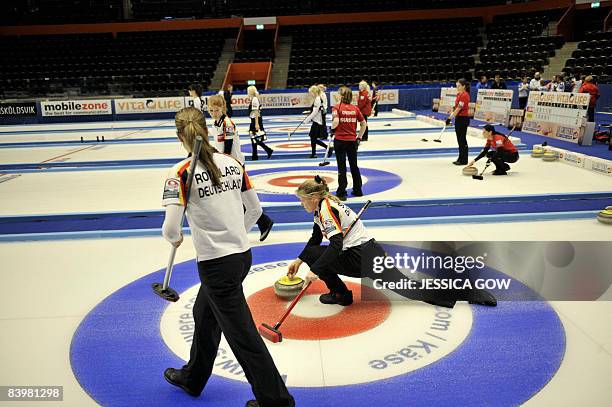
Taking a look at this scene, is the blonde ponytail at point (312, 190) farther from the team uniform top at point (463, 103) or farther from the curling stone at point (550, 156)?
the curling stone at point (550, 156)

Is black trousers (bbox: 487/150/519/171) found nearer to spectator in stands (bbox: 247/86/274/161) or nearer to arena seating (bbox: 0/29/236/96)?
spectator in stands (bbox: 247/86/274/161)

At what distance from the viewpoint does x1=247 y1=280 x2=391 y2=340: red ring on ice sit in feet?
13.9

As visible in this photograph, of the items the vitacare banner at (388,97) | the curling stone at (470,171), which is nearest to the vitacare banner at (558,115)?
the curling stone at (470,171)

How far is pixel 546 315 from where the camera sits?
4.44 metres

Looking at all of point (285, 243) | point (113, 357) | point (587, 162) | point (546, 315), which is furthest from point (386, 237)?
point (587, 162)

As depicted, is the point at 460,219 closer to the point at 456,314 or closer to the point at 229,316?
the point at 456,314

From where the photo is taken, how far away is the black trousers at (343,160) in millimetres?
8492

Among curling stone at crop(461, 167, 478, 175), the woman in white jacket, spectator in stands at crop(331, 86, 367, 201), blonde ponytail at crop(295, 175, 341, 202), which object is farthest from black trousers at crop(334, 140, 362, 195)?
the woman in white jacket

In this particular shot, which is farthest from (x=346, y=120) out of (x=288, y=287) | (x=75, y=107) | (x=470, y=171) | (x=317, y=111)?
(x=75, y=107)

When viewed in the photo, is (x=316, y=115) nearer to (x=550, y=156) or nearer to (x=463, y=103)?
(x=463, y=103)

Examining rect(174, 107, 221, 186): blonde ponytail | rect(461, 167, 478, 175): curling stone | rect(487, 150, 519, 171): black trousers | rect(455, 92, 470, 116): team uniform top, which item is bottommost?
rect(461, 167, 478, 175): curling stone

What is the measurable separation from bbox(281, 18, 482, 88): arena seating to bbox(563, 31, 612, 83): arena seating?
218 inches

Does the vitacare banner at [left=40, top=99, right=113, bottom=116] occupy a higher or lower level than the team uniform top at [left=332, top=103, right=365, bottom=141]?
lower

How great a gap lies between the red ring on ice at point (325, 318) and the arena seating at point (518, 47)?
2486 centimetres
